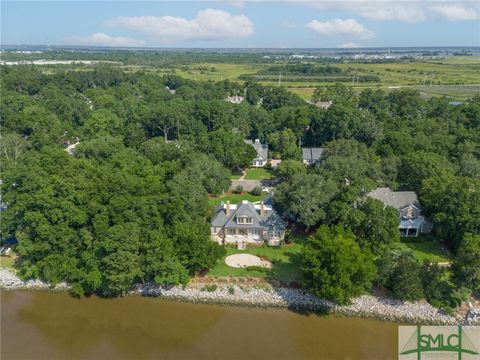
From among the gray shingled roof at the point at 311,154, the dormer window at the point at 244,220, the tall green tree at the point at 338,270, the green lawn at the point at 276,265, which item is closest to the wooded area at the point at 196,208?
the tall green tree at the point at 338,270

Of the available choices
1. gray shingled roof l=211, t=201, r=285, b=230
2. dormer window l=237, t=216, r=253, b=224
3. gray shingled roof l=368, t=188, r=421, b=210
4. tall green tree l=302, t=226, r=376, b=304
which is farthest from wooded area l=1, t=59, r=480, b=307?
dormer window l=237, t=216, r=253, b=224

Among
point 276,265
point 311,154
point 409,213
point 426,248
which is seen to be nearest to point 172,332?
point 276,265

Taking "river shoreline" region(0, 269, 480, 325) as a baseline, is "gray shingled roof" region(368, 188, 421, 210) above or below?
above

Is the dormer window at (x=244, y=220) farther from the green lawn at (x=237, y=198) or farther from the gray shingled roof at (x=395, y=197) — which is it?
the gray shingled roof at (x=395, y=197)

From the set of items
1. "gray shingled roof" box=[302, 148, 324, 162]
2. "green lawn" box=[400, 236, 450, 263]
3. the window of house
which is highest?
"gray shingled roof" box=[302, 148, 324, 162]

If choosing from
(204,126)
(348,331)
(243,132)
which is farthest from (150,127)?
(348,331)

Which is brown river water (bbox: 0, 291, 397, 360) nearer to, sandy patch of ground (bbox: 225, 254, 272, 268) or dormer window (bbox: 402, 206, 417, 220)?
sandy patch of ground (bbox: 225, 254, 272, 268)
